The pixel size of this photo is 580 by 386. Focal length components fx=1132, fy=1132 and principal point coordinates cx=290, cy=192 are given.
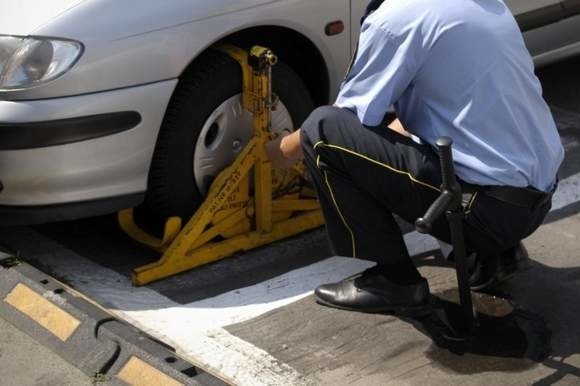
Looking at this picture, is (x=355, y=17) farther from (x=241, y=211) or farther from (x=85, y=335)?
(x=85, y=335)

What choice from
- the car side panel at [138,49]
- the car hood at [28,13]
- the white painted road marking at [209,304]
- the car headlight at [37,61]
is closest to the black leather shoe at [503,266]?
the white painted road marking at [209,304]

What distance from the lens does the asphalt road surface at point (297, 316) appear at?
3.61 m

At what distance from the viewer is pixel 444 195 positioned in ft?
11.3

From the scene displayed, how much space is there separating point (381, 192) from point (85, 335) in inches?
42.7

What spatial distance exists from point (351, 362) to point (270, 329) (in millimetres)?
358

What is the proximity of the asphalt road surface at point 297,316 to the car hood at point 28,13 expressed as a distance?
94 centimetres

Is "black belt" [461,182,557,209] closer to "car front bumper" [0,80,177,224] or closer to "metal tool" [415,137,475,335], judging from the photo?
"metal tool" [415,137,475,335]

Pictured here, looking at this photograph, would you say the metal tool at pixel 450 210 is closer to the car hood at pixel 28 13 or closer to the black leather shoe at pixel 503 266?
the black leather shoe at pixel 503 266

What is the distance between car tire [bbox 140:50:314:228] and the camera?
4184 millimetres

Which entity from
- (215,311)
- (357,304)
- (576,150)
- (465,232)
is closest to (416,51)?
(465,232)

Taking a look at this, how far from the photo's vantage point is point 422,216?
12.2ft

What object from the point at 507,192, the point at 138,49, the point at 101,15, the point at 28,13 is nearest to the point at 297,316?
the point at 507,192

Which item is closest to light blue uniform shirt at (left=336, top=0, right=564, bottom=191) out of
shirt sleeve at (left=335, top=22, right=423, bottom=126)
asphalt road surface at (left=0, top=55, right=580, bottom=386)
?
shirt sleeve at (left=335, top=22, right=423, bottom=126)

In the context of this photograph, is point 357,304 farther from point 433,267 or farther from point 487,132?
point 487,132
